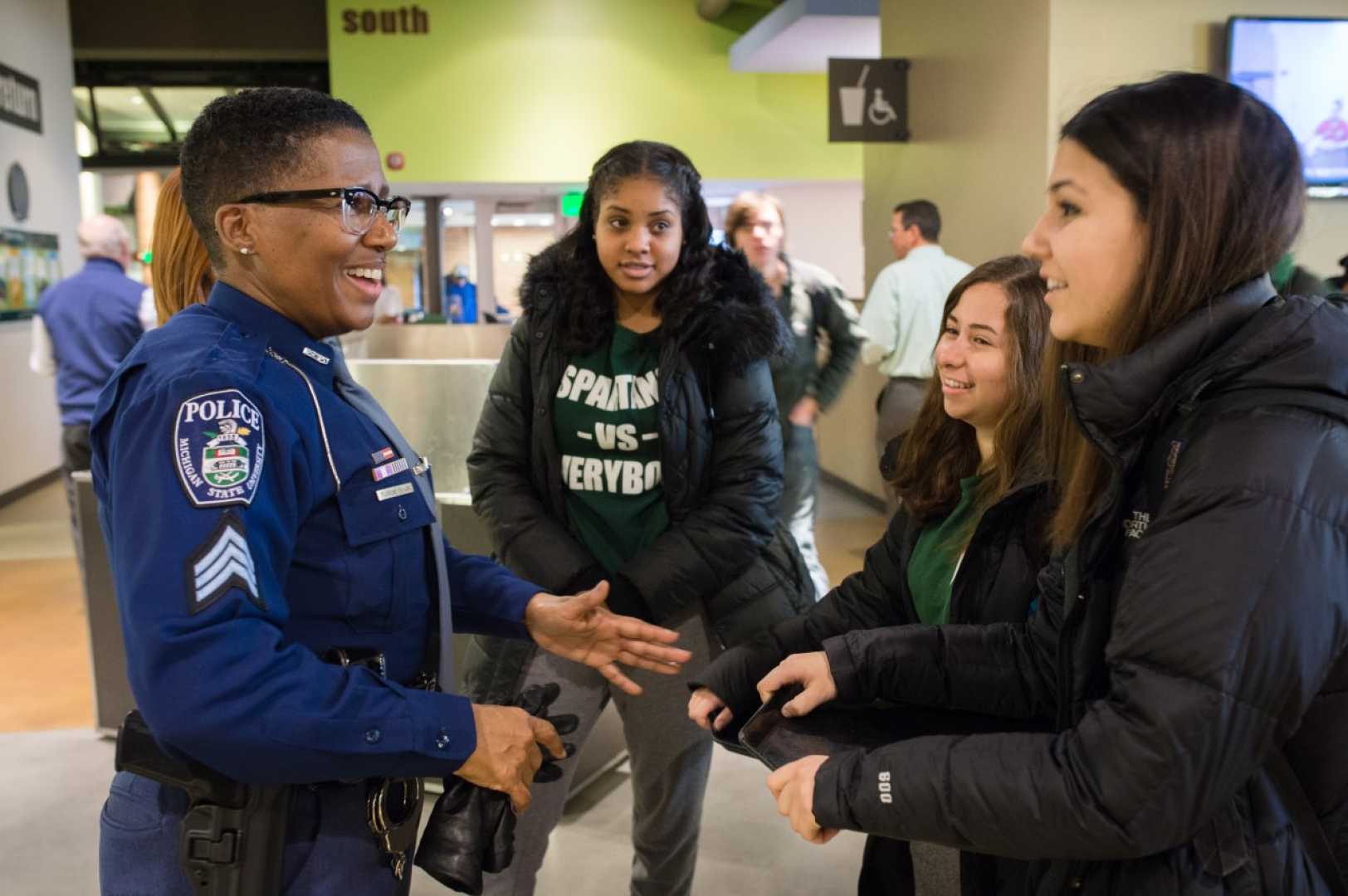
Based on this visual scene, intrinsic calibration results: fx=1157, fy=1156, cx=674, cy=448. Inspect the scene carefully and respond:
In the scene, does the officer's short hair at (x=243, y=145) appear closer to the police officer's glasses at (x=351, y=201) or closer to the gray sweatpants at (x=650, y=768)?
the police officer's glasses at (x=351, y=201)

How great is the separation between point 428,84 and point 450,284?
2.20 metres

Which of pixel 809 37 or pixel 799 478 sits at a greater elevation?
pixel 809 37

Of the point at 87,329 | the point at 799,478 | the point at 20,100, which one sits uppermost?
the point at 20,100

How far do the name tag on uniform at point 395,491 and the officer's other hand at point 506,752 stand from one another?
255 mm

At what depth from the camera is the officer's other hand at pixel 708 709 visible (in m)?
1.50

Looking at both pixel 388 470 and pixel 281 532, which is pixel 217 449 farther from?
pixel 388 470

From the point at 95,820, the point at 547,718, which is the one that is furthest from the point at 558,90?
the point at 547,718

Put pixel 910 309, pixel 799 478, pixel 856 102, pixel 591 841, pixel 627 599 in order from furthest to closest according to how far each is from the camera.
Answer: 1. pixel 856 102
2. pixel 910 309
3. pixel 799 478
4. pixel 591 841
5. pixel 627 599

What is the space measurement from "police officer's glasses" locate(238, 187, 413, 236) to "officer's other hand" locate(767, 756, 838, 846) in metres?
0.76

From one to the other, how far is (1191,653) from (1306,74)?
4695mm

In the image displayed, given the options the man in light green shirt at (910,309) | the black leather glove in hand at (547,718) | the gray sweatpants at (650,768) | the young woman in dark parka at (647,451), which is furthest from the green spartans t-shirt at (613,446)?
the man in light green shirt at (910,309)

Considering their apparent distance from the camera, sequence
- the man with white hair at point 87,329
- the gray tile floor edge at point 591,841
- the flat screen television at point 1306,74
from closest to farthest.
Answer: the gray tile floor edge at point 591,841
the flat screen television at point 1306,74
the man with white hair at point 87,329

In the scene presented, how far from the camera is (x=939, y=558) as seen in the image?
1.76 meters

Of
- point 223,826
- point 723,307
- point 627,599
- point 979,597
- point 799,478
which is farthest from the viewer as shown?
point 799,478
